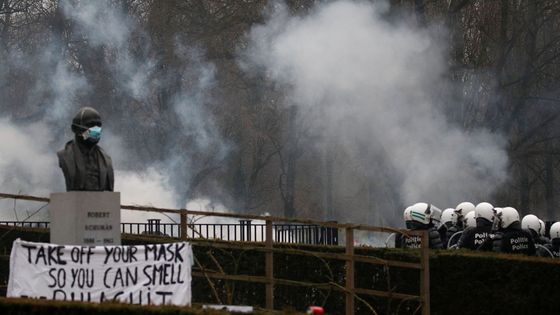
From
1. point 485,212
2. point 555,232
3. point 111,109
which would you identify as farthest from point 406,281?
point 111,109

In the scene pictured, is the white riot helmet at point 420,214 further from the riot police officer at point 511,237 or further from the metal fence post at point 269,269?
the metal fence post at point 269,269

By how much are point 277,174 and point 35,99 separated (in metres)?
13.2

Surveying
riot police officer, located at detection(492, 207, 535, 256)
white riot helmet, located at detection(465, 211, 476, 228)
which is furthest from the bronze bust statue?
white riot helmet, located at detection(465, 211, 476, 228)

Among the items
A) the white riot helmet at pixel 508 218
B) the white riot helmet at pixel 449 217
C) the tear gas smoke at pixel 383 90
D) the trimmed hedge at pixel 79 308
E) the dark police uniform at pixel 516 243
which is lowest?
the trimmed hedge at pixel 79 308

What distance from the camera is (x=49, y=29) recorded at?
37.3m

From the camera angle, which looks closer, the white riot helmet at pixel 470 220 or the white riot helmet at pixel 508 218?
the white riot helmet at pixel 508 218

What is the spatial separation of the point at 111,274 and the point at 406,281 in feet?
15.4

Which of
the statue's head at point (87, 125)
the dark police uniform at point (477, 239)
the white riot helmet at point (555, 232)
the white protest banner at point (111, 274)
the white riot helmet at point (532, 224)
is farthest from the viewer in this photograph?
the white riot helmet at point (532, 224)

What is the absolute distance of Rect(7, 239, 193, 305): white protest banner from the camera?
11.8 meters

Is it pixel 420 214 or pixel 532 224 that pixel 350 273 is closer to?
pixel 420 214

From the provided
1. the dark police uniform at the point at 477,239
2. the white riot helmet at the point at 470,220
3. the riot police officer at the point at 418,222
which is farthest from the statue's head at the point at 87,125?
the white riot helmet at the point at 470,220

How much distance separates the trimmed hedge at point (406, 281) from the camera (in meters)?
15.1

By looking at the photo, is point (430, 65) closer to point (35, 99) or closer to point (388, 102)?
point (388, 102)

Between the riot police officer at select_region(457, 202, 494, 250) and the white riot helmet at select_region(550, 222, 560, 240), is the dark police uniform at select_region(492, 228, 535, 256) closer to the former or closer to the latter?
the riot police officer at select_region(457, 202, 494, 250)
